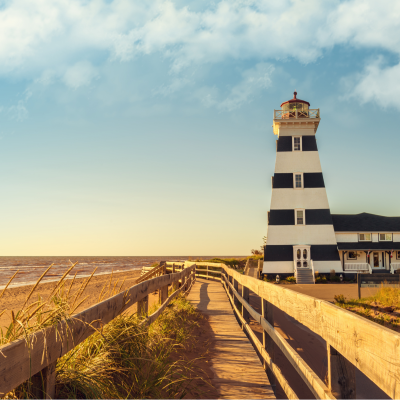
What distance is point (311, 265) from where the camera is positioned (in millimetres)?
23562

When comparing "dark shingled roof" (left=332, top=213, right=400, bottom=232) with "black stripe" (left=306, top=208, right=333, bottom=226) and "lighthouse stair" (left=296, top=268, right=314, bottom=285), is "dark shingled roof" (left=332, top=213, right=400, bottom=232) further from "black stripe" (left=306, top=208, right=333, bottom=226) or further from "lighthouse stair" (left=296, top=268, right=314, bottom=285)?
"lighthouse stair" (left=296, top=268, right=314, bottom=285)

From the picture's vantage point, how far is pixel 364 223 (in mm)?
29156

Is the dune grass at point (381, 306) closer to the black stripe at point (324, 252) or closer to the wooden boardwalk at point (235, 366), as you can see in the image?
the wooden boardwalk at point (235, 366)

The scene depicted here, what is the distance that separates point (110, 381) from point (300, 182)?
24.2 metres

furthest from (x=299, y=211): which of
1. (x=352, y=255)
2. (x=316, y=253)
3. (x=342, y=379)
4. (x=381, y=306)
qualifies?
(x=342, y=379)

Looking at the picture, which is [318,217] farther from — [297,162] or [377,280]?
[377,280]

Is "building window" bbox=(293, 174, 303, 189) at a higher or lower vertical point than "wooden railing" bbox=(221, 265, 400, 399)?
higher

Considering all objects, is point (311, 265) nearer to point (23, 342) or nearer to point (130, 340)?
point (130, 340)

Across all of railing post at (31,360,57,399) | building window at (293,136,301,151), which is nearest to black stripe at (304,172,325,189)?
building window at (293,136,301,151)

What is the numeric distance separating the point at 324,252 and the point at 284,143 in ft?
29.4

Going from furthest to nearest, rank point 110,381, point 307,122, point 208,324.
A: point 307,122 < point 208,324 < point 110,381

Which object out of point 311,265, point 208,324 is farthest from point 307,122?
point 208,324

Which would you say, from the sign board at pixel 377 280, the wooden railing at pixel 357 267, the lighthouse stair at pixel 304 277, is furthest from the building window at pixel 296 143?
the sign board at pixel 377 280

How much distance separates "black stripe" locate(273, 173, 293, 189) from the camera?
81.9 ft
